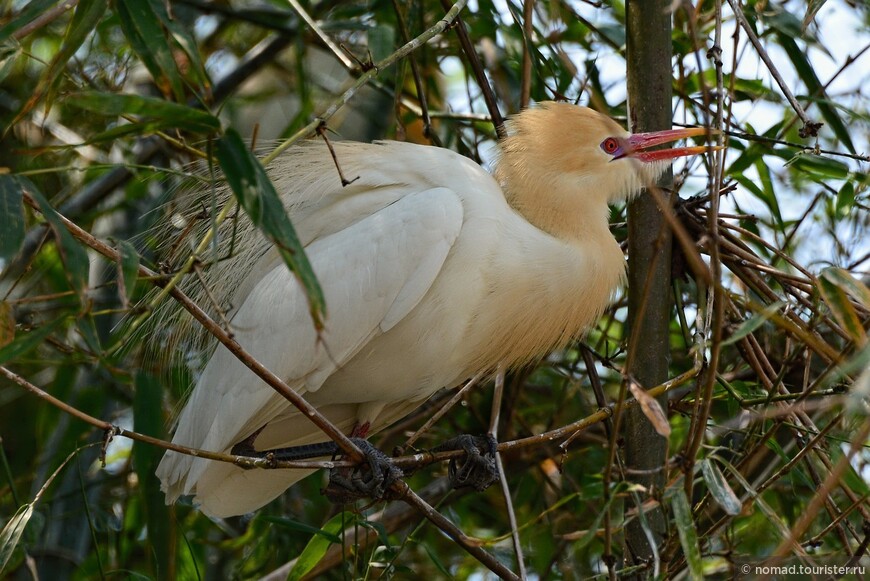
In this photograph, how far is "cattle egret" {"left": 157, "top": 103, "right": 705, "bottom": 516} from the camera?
1770 millimetres

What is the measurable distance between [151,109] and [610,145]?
3.64 ft

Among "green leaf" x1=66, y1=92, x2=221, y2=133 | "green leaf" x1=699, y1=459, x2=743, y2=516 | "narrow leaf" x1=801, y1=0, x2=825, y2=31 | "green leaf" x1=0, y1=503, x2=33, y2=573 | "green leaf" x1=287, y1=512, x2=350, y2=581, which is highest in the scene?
"narrow leaf" x1=801, y1=0, x2=825, y2=31

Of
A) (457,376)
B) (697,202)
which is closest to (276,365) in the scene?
(457,376)

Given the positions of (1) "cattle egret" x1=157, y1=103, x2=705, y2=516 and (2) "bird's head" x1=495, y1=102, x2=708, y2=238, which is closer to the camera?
(1) "cattle egret" x1=157, y1=103, x2=705, y2=516

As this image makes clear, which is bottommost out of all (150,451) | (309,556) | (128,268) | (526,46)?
(309,556)

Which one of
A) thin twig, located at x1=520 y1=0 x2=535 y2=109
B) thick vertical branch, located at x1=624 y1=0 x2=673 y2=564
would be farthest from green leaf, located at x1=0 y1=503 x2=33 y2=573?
thin twig, located at x1=520 y1=0 x2=535 y2=109

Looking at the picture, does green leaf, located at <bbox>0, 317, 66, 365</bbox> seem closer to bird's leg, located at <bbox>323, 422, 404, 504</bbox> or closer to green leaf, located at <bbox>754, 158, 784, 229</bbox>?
bird's leg, located at <bbox>323, 422, 404, 504</bbox>

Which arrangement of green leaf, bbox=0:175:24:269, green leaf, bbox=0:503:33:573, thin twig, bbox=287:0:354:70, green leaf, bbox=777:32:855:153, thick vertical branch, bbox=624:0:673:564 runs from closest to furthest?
green leaf, bbox=0:175:24:269, green leaf, bbox=0:503:33:573, thin twig, bbox=287:0:354:70, thick vertical branch, bbox=624:0:673:564, green leaf, bbox=777:32:855:153

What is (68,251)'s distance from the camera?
113cm

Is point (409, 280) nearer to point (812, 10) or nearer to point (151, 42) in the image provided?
point (151, 42)

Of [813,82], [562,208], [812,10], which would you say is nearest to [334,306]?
[562,208]

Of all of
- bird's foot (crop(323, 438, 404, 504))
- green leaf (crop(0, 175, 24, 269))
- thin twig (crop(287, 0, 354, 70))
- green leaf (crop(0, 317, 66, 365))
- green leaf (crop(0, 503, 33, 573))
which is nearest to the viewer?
green leaf (crop(0, 175, 24, 269))

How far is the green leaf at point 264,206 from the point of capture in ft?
3.64

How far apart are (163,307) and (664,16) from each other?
1208 mm
